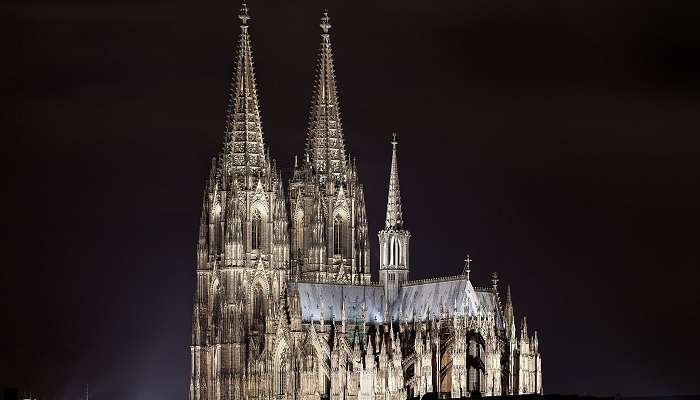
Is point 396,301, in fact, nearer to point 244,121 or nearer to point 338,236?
point 338,236

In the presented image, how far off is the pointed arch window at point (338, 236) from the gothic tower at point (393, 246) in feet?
15.8

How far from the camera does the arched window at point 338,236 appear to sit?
Result: 146 m

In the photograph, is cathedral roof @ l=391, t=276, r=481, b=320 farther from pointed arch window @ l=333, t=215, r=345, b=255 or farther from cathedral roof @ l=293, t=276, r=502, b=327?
pointed arch window @ l=333, t=215, r=345, b=255

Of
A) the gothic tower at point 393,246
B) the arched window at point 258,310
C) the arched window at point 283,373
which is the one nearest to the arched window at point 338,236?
the gothic tower at point 393,246

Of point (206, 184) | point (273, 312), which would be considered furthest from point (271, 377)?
point (206, 184)

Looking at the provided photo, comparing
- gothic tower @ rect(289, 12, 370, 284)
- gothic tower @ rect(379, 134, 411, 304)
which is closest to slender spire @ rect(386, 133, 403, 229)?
gothic tower @ rect(379, 134, 411, 304)

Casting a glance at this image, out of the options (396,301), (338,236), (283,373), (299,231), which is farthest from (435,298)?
(299,231)

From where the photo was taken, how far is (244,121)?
462ft

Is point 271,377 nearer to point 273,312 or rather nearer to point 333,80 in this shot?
point 273,312

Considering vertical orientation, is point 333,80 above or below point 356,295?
above

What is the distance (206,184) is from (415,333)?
647 inches

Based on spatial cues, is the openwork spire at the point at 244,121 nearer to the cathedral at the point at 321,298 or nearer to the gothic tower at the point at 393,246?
the cathedral at the point at 321,298

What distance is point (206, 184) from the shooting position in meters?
143

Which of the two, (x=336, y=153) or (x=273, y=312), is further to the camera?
(x=336, y=153)
